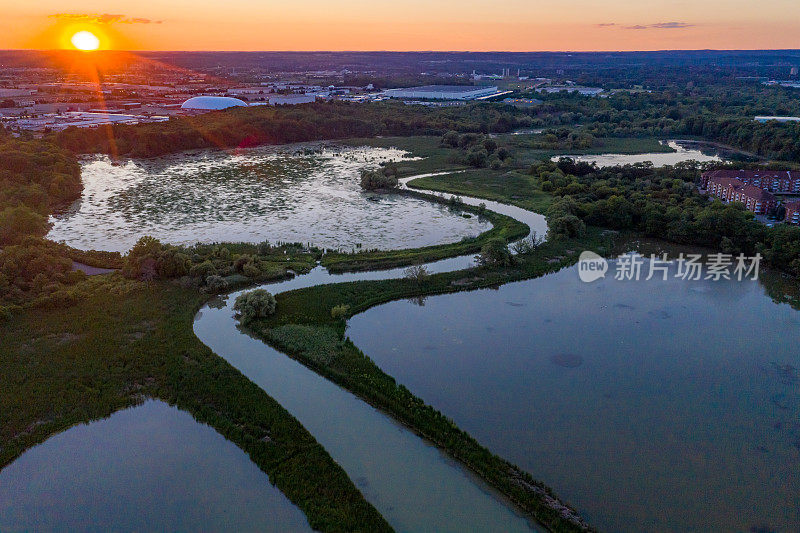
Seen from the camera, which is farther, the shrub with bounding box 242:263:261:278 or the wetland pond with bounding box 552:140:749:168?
the wetland pond with bounding box 552:140:749:168

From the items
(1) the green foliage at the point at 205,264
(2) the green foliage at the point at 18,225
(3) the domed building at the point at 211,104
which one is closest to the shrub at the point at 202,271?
(1) the green foliage at the point at 205,264

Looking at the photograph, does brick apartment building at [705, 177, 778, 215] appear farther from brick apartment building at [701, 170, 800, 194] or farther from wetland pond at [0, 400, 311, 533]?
wetland pond at [0, 400, 311, 533]

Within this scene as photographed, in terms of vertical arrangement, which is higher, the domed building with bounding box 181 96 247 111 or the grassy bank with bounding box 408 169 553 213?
the domed building with bounding box 181 96 247 111

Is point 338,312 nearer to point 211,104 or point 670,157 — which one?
point 670,157

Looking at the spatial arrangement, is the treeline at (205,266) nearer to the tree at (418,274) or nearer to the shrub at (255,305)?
the shrub at (255,305)

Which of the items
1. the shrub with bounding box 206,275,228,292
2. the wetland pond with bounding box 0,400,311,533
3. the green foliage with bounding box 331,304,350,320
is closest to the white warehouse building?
the shrub with bounding box 206,275,228,292
